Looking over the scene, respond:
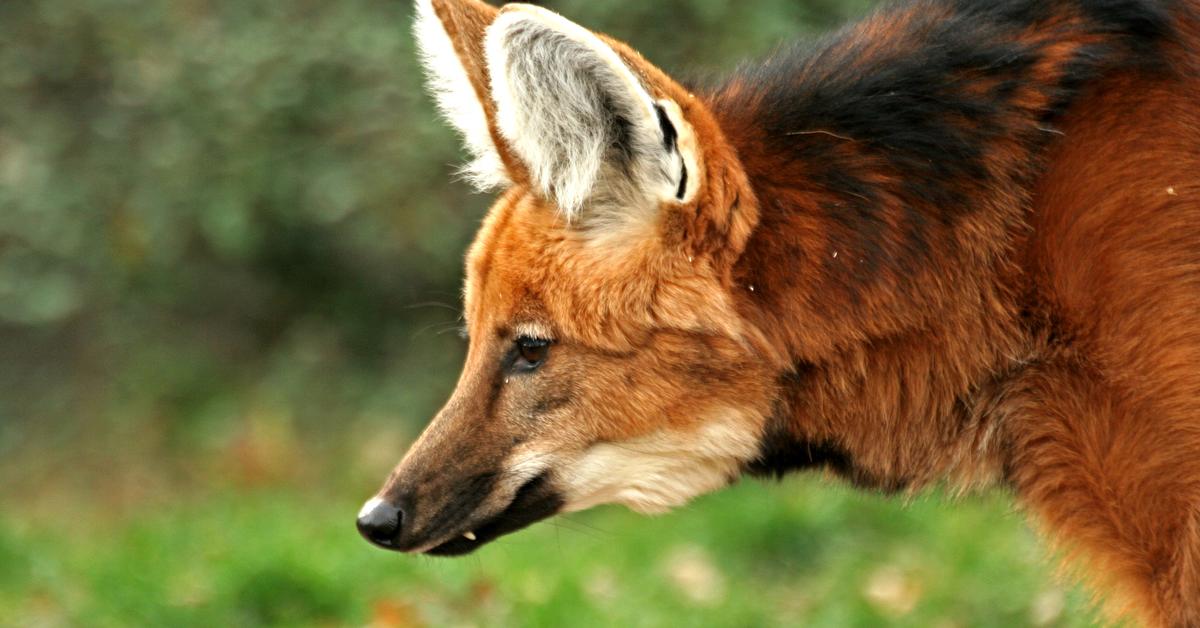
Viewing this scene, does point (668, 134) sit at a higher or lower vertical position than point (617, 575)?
higher

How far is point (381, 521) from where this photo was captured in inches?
109

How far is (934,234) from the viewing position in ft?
8.73

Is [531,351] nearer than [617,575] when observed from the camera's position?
Yes

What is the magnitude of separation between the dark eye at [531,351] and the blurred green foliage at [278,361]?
1.38 meters

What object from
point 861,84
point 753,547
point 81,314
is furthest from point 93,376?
point 861,84

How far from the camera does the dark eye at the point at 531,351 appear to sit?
9.00 feet

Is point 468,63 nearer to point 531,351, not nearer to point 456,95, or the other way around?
point 456,95

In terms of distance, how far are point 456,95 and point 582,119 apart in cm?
45

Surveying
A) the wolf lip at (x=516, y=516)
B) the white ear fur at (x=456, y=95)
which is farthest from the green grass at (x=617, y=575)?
the white ear fur at (x=456, y=95)

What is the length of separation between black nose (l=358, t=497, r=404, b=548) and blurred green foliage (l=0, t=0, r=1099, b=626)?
1.24 m

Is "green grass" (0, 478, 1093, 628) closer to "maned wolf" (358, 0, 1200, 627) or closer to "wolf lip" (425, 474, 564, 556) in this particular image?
"wolf lip" (425, 474, 564, 556)

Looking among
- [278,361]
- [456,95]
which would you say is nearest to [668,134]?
[456,95]

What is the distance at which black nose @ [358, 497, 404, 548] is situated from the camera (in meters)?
2.77

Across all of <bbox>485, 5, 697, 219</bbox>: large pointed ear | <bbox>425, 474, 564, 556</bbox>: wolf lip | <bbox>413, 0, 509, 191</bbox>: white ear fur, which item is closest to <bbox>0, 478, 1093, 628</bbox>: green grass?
<bbox>425, 474, 564, 556</bbox>: wolf lip
